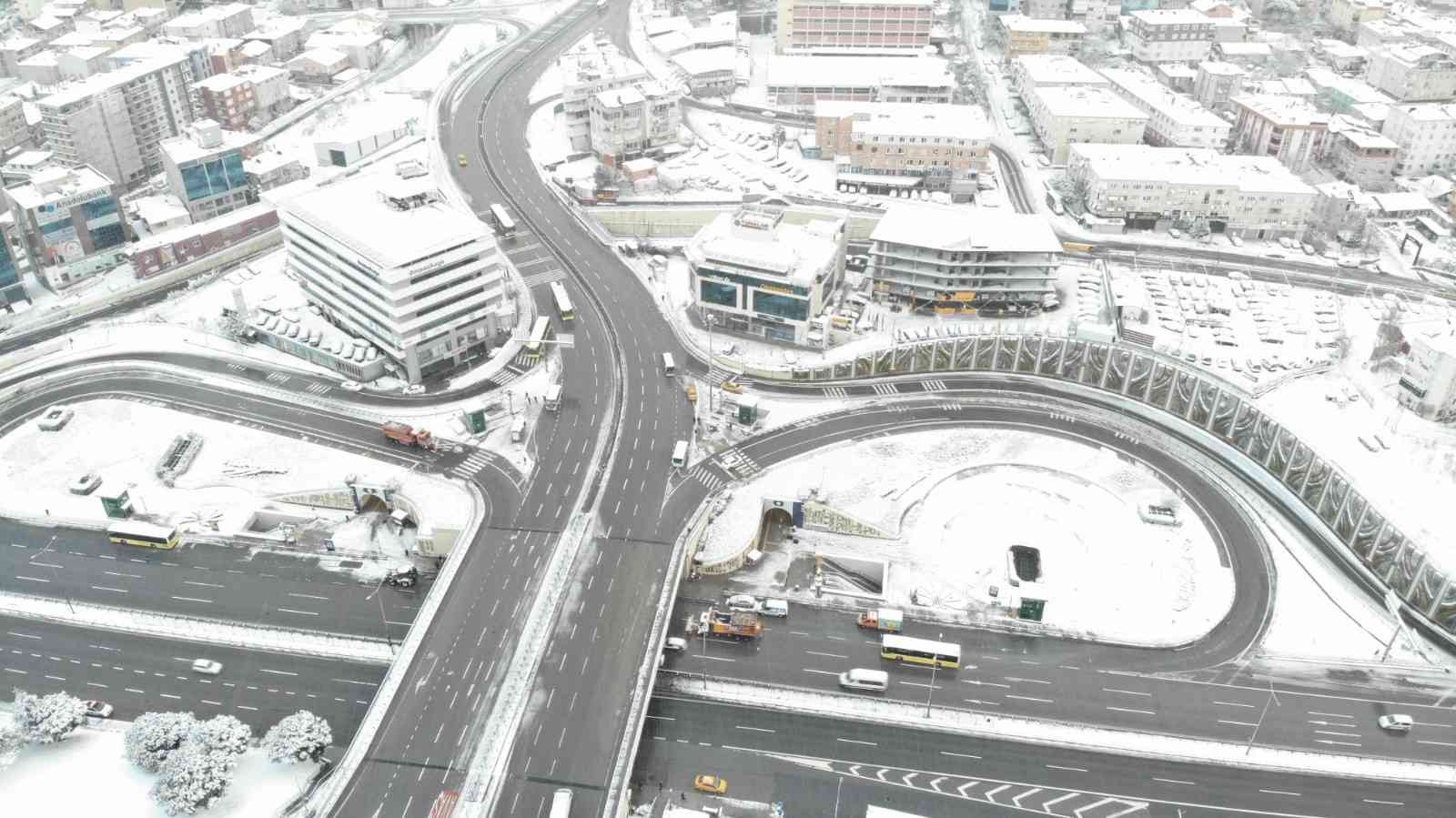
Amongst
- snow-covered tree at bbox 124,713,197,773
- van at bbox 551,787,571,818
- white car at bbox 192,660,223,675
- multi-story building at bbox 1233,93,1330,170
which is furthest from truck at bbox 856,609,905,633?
multi-story building at bbox 1233,93,1330,170

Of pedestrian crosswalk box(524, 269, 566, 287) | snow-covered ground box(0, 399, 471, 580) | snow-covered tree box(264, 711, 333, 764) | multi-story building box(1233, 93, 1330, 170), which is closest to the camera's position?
snow-covered tree box(264, 711, 333, 764)

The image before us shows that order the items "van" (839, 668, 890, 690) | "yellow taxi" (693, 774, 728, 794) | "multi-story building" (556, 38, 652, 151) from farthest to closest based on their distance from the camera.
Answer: "multi-story building" (556, 38, 652, 151) < "van" (839, 668, 890, 690) < "yellow taxi" (693, 774, 728, 794)

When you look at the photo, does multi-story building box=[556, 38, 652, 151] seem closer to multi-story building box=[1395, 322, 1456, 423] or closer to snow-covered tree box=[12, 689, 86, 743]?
snow-covered tree box=[12, 689, 86, 743]

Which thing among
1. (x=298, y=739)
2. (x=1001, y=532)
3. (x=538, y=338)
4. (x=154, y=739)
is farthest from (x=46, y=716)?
(x=1001, y=532)

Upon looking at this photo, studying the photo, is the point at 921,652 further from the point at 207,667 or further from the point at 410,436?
the point at 207,667

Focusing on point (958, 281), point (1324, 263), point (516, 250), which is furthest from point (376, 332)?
point (1324, 263)
